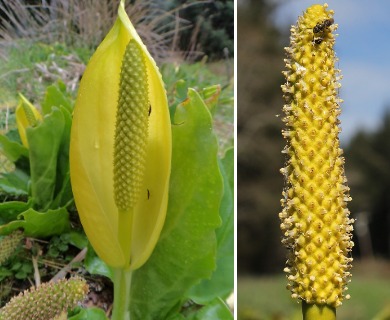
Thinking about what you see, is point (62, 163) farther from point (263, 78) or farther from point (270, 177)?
point (270, 177)

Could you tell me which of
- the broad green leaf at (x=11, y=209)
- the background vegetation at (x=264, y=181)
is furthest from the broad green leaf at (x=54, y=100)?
the background vegetation at (x=264, y=181)

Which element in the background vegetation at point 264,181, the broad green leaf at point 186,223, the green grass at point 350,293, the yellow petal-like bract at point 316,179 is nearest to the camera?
the yellow petal-like bract at point 316,179

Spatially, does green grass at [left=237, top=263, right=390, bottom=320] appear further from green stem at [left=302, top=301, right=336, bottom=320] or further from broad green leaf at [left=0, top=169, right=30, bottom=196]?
green stem at [left=302, top=301, right=336, bottom=320]

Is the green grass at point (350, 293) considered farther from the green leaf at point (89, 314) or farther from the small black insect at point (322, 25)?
the small black insect at point (322, 25)

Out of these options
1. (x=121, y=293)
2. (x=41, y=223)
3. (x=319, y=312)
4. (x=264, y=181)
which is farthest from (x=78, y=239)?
(x=264, y=181)

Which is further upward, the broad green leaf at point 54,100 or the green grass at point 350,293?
the broad green leaf at point 54,100

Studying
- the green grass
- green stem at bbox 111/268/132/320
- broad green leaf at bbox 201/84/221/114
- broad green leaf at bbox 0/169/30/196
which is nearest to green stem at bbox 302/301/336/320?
green stem at bbox 111/268/132/320

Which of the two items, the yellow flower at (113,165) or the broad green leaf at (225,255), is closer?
the yellow flower at (113,165)
